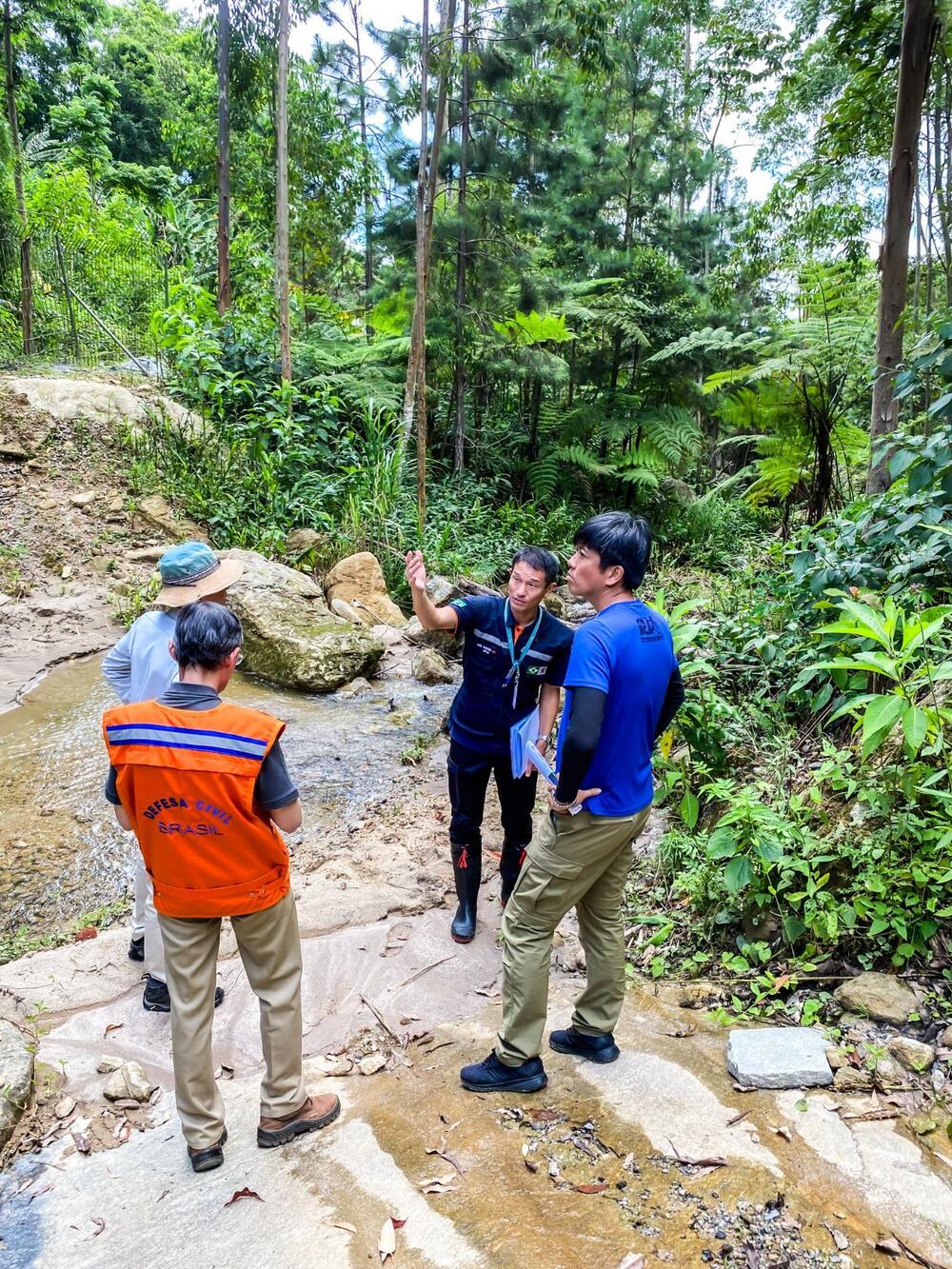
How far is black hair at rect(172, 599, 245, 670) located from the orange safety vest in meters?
0.13

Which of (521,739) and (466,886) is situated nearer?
(521,739)

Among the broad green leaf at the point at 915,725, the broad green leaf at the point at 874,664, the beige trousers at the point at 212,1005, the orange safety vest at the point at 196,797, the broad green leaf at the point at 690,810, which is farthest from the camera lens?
the broad green leaf at the point at 690,810

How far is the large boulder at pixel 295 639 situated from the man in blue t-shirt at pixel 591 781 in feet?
15.7

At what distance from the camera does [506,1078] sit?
2424 mm

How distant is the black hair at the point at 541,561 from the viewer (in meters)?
2.96

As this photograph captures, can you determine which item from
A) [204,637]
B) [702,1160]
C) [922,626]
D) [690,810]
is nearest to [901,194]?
[922,626]

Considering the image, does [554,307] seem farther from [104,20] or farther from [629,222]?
[104,20]

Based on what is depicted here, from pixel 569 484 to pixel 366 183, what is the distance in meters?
6.76

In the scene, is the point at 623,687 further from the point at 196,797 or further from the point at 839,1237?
the point at 839,1237

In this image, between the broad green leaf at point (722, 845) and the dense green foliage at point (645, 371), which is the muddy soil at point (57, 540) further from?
the broad green leaf at point (722, 845)

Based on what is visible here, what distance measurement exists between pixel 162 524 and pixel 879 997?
849 cm

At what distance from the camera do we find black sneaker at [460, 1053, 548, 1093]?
7.91ft

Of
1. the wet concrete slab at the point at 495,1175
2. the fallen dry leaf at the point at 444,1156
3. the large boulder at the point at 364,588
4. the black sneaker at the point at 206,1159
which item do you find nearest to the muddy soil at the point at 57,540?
the large boulder at the point at 364,588

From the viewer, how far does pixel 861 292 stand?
8656 millimetres
